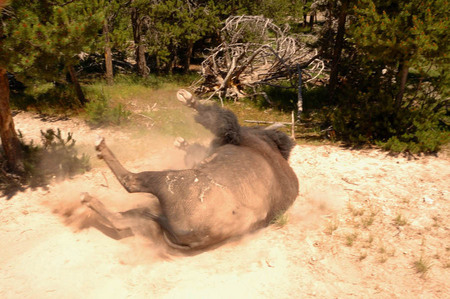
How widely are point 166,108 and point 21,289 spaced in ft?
22.4

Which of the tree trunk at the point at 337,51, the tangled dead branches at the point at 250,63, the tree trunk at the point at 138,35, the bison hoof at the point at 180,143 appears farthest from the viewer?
the tree trunk at the point at 138,35

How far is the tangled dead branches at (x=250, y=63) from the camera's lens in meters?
10.6

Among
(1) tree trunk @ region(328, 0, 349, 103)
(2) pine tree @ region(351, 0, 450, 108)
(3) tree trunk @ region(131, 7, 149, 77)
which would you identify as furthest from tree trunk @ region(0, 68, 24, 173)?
(1) tree trunk @ region(328, 0, 349, 103)

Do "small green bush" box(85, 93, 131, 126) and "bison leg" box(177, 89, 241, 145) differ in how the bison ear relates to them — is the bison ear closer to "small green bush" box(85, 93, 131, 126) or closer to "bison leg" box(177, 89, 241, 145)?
"bison leg" box(177, 89, 241, 145)

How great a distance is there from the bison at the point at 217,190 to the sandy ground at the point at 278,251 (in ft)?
0.89

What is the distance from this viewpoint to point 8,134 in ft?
15.5

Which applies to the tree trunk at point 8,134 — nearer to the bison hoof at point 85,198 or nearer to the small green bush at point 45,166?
the small green bush at point 45,166

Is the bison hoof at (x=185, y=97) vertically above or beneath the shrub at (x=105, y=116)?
above

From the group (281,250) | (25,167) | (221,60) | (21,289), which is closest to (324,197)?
(281,250)

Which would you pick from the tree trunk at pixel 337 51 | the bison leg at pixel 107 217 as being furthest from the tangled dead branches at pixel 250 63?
the bison leg at pixel 107 217

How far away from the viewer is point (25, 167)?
4.98 metres

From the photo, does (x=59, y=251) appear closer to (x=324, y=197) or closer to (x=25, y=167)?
(x=25, y=167)

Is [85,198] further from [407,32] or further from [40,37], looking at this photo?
[407,32]

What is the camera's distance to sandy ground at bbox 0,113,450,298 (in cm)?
295
